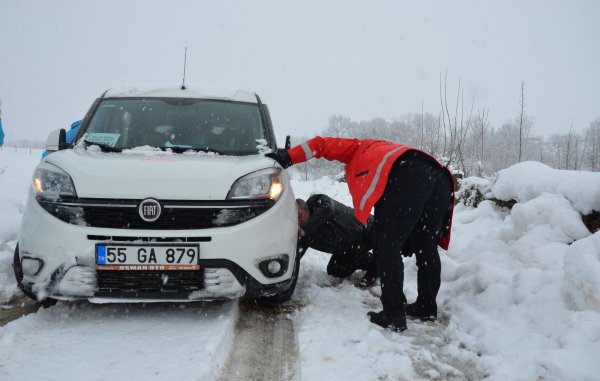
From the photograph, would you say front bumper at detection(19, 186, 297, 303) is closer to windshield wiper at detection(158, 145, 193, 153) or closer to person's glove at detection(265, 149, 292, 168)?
person's glove at detection(265, 149, 292, 168)

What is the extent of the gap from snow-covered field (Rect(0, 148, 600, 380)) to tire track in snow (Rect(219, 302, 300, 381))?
0.06 m

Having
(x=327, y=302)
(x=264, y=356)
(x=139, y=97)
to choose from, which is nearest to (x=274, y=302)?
(x=327, y=302)

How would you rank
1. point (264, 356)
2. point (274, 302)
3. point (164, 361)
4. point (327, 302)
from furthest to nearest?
point (327, 302) → point (274, 302) → point (264, 356) → point (164, 361)

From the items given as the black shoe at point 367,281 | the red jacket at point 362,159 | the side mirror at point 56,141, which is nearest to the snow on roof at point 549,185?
the red jacket at point 362,159

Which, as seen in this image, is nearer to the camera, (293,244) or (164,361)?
(164,361)

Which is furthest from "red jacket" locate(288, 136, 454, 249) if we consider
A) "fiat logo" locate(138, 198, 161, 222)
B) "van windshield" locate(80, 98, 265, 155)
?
"fiat logo" locate(138, 198, 161, 222)

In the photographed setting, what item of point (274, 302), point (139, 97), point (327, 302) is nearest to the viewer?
point (274, 302)

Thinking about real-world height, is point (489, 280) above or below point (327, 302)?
above

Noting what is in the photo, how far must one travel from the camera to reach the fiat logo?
105 inches

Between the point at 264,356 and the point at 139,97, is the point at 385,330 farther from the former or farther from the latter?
the point at 139,97

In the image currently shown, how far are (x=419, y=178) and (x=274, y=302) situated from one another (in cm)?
139

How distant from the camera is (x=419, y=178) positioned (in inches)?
120

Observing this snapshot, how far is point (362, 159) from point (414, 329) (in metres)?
1.23

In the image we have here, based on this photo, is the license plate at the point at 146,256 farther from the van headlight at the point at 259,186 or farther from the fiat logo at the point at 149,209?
the van headlight at the point at 259,186
